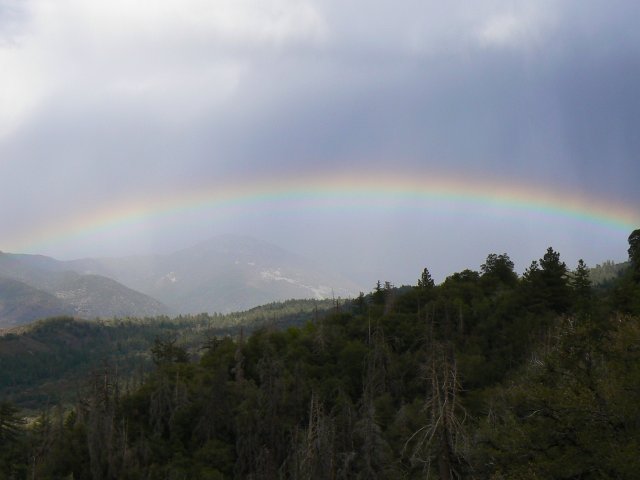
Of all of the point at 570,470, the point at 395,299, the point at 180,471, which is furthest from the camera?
the point at 395,299

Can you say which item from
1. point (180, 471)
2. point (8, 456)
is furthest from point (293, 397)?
point (8, 456)

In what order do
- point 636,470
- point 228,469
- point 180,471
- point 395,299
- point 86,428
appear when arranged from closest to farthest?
point 636,470, point 180,471, point 228,469, point 86,428, point 395,299

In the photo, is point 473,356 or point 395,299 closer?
point 473,356

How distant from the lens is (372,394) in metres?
79.9

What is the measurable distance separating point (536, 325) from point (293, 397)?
124 ft

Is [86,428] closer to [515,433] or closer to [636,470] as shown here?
[515,433]

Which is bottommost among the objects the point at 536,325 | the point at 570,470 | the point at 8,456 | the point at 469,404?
the point at 8,456

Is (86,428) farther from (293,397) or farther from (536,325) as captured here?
(536,325)

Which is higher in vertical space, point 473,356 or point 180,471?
point 473,356

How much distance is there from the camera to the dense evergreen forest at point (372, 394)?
2809 cm

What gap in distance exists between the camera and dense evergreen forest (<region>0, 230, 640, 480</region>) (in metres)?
28.1

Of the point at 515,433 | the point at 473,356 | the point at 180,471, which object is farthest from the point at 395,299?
the point at 515,433

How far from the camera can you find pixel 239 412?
78.6m

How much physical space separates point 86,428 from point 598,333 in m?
69.4
